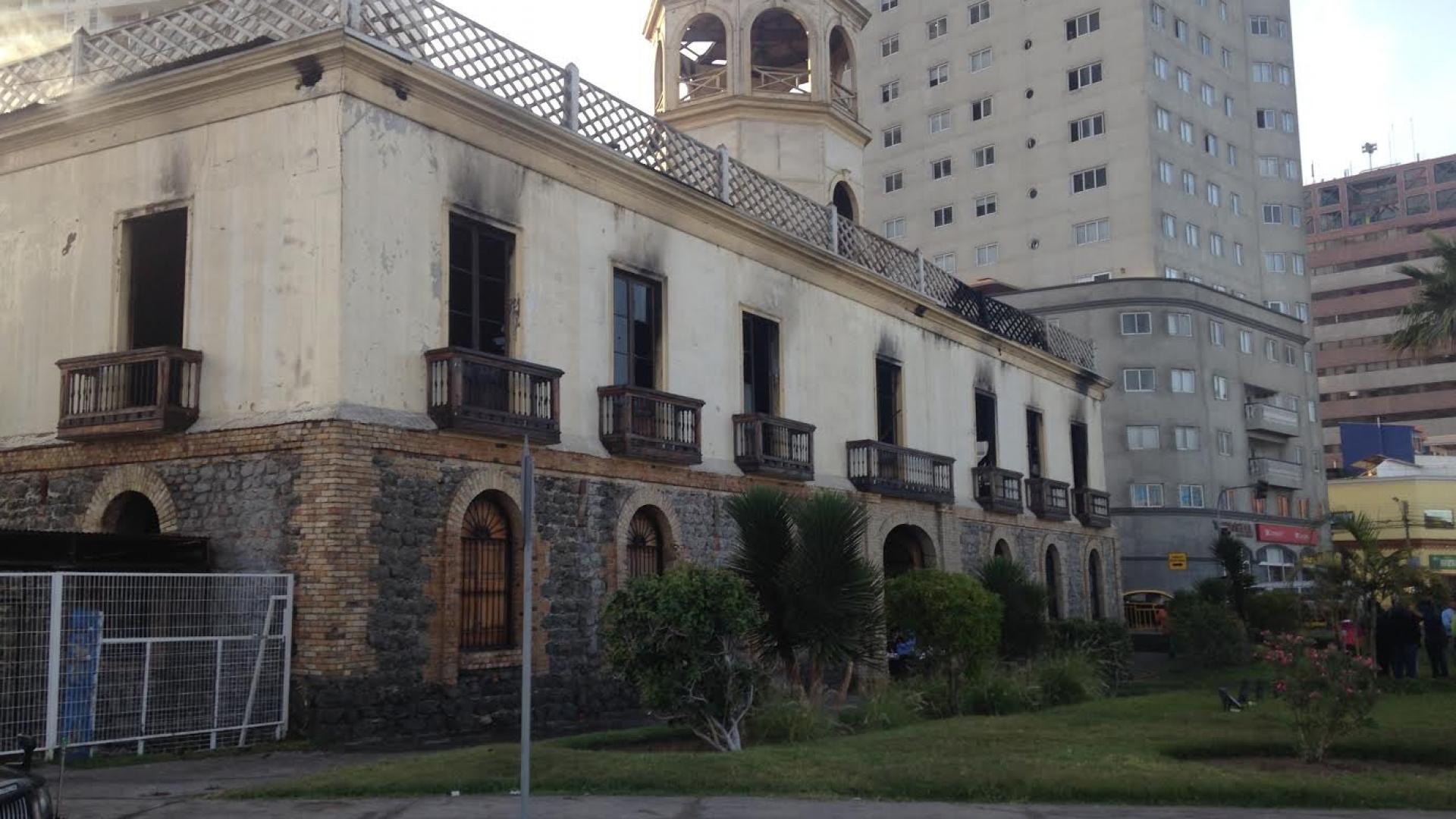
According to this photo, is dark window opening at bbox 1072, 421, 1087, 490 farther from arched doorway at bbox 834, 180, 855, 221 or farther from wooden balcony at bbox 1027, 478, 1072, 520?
arched doorway at bbox 834, 180, 855, 221

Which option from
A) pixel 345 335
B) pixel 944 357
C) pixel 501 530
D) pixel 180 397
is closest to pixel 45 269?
pixel 180 397

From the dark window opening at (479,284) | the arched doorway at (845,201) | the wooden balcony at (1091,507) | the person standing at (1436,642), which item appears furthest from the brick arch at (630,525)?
the wooden balcony at (1091,507)

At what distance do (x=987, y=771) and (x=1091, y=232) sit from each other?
51.1 meters

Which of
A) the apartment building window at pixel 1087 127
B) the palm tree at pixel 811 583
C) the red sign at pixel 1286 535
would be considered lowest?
the palm tree at pixel 811 583

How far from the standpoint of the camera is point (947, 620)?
1794 cm

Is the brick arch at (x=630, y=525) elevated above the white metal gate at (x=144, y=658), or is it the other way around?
the brick arch at (x=630, y=525)

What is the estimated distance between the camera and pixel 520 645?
56.1ft

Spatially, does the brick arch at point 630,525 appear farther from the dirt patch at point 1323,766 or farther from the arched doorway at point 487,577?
the dirt patch at point 1323,766

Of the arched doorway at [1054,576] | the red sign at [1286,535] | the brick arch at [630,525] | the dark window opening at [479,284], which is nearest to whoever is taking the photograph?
the dark window opening at [479,284]

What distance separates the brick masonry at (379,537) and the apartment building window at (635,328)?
5.25 feet

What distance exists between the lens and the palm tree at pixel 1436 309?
27516 millimetres

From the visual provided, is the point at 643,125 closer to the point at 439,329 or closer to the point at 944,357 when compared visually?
the point at 439,329

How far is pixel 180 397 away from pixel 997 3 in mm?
55046

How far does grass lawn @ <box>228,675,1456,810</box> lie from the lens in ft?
34.6
